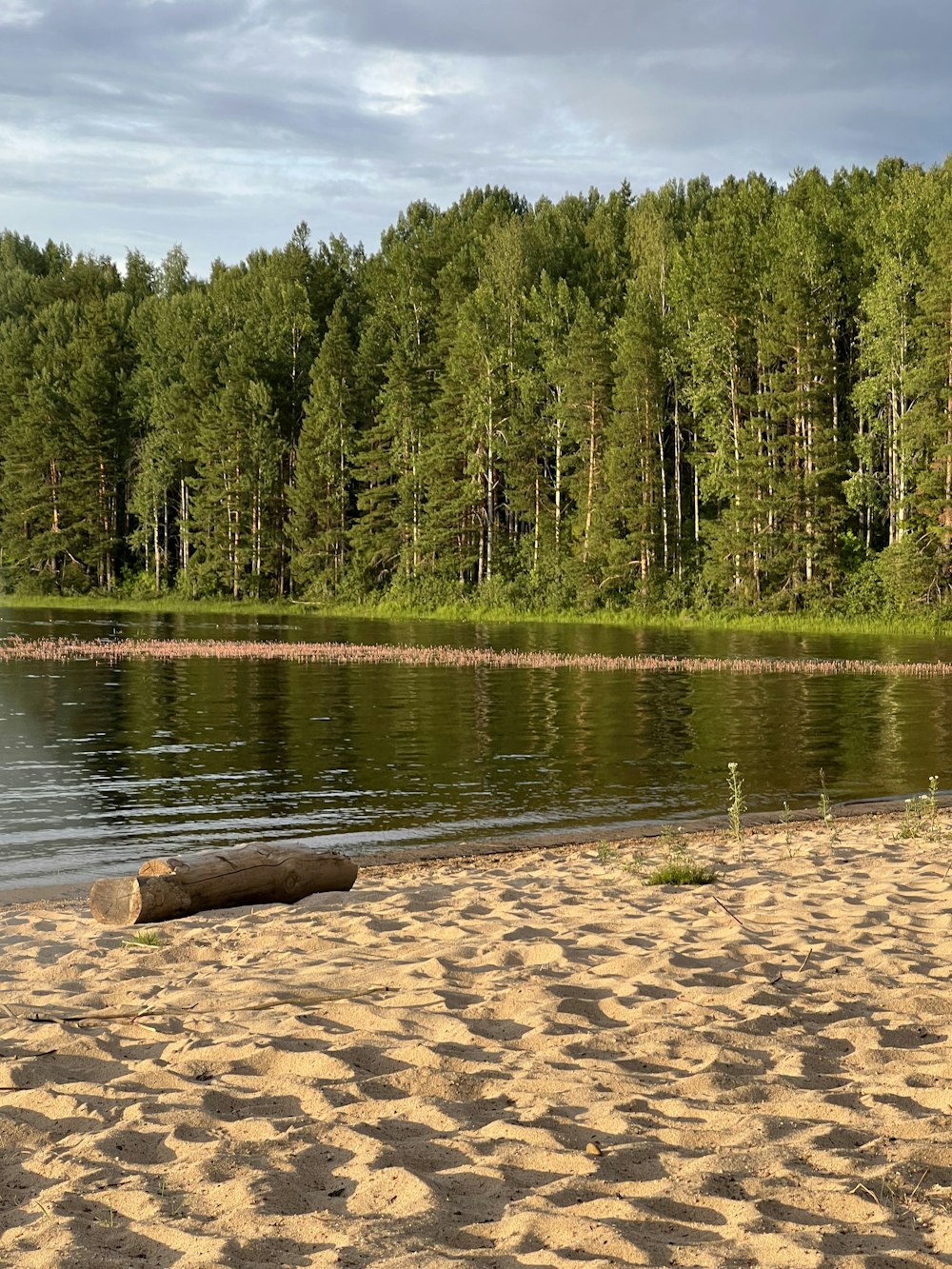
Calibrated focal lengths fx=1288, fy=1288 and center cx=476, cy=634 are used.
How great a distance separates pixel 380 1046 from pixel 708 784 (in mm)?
13046

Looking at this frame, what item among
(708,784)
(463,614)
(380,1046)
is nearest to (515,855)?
(708,784)

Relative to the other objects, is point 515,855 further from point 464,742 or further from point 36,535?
point 36,535

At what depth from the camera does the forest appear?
2379 inches

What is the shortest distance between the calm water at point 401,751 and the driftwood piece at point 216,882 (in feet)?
9.36

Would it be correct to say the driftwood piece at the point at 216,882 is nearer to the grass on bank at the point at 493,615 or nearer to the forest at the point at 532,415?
the grass on bank at the point at 493,615

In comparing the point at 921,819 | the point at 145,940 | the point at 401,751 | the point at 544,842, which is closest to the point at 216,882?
the point at 145,940

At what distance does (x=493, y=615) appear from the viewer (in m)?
70.7

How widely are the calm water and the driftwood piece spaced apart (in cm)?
285

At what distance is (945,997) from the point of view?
25.4 feet

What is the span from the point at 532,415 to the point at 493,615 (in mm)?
12332

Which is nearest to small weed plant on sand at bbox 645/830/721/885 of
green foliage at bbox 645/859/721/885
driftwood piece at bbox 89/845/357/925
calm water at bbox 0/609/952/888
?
green foliage at bbox 645/859/721/885

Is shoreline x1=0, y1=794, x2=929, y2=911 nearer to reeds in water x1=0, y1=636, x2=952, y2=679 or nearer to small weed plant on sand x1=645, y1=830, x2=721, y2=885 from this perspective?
small weed plant on sand x1=645, y1=830, x2=721, y2=885

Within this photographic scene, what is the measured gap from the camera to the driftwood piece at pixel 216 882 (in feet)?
34.5

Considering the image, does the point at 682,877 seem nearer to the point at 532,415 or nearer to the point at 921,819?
the point at 921,819
